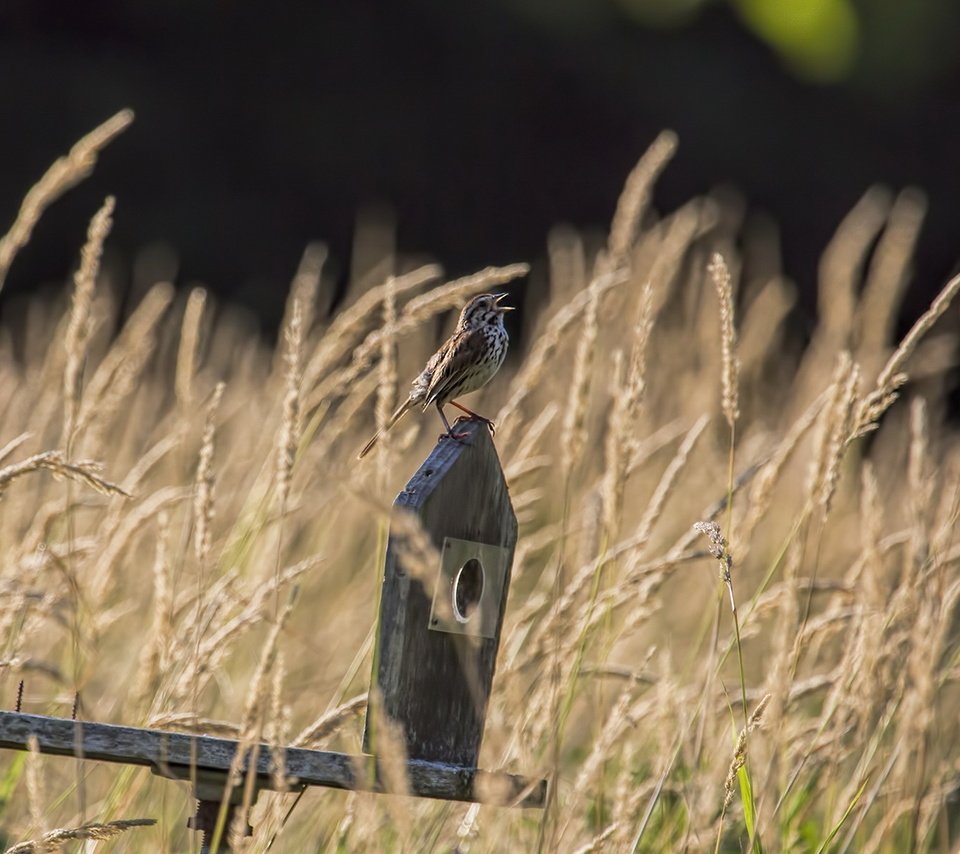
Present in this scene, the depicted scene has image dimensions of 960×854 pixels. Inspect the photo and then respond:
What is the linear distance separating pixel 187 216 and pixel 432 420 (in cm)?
397

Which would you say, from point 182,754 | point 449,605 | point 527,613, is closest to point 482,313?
point 527,613

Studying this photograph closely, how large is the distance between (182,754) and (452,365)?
0.75 meters

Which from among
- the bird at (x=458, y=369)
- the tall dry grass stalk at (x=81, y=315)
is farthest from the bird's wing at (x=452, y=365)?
the tall dry grass stalk at (x=81, y=315)

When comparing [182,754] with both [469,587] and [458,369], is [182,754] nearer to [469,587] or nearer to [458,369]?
[469,587]

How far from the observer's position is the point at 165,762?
3.76 ft

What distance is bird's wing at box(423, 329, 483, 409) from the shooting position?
1.80m

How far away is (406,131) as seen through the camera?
8.98 m

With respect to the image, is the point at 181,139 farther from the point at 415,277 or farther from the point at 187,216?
the point at 415,277

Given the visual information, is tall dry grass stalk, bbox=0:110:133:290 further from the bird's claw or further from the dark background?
the dark background

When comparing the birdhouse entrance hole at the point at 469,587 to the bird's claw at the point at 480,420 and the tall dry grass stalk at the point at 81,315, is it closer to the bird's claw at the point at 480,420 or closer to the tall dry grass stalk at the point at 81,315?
the bird's claw at the point at 480,420

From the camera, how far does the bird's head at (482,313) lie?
1.99m

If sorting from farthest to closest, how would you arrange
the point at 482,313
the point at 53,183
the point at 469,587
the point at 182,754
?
the point at 482,313 → the point at 53,183 → the point at 469,587 → the point at 182,754

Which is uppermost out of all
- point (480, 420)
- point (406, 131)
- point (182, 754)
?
point (406, 131)

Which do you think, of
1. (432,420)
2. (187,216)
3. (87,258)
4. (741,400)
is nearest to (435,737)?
(87,258)
